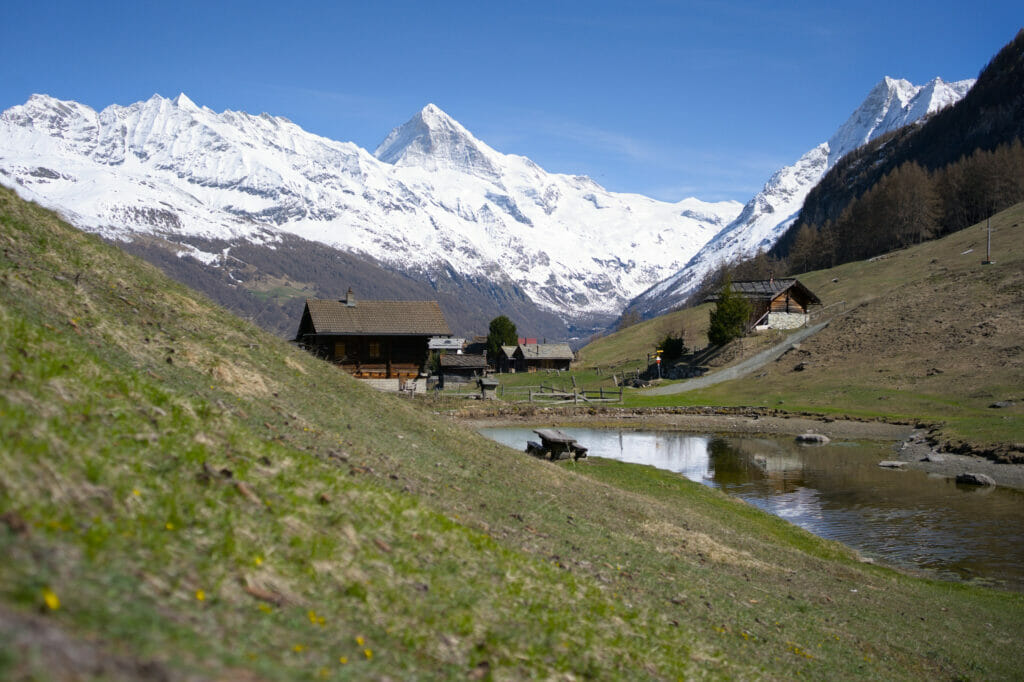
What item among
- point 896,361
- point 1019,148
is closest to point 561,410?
point 896,361

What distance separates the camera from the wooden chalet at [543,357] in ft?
484

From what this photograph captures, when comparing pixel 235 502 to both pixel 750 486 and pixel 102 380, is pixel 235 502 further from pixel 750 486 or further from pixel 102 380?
pixel 750 486

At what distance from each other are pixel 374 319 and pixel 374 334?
1.63 metres

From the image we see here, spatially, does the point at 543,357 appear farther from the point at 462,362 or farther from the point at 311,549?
the point at 311,549

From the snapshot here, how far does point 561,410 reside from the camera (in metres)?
71.2

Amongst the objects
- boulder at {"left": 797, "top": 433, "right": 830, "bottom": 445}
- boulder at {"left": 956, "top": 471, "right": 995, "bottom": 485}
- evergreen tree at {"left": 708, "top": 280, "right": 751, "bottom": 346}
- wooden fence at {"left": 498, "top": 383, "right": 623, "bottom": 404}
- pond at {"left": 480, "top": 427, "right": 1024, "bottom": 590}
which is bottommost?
pond at {"left": 480, "top": 427, "right": 1024, "bottom": 590}

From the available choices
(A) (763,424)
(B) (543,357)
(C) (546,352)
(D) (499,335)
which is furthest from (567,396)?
(D) (499,335)

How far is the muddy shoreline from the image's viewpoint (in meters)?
40.9

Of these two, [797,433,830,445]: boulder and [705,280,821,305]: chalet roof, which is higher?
[705,280,821,305]: chalet roof

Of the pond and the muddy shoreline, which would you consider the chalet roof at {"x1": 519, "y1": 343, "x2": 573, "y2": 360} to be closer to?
the muddy shoreline

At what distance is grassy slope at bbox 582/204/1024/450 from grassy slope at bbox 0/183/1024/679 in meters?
33.9

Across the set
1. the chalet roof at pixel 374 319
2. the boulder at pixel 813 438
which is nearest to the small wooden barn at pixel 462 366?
the chalet roof at pixel 374 319

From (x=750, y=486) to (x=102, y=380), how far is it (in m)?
33.8

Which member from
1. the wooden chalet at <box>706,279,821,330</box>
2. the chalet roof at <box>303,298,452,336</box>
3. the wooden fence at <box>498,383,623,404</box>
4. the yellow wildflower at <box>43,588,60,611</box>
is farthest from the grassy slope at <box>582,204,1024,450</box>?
the yellow wildflower at <box>43,588,60,611</box>
